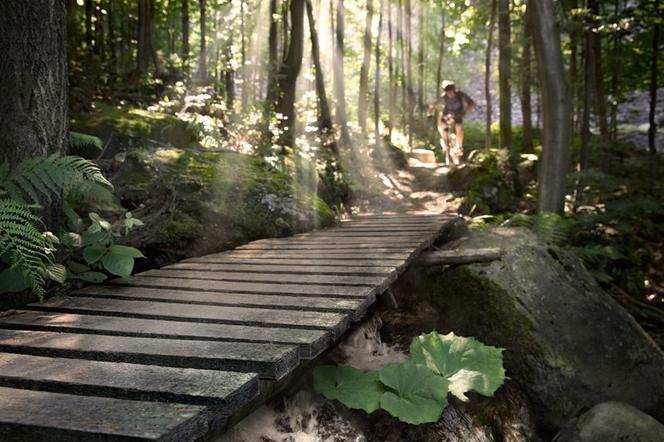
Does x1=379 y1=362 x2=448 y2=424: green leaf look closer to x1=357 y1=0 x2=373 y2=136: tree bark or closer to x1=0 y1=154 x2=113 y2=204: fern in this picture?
x1=0 y1=154 x2=113 y2=204: fern

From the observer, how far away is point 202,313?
2.95 metres

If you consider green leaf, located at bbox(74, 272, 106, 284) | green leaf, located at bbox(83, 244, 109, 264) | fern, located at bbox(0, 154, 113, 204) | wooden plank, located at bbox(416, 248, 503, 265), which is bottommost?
wooden plank, located at bbox(416, 248, 503, 265)

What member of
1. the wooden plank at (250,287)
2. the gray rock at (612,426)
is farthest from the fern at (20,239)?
the gray rock at (612,426)

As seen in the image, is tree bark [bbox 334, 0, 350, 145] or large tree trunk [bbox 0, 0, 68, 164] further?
tree bark [bbox 334, 0, 350, 145]

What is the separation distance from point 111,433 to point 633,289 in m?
8.52

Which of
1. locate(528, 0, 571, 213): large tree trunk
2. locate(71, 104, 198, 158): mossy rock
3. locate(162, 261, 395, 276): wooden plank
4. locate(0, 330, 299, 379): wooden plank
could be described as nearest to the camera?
locate(0, 330, 299, 379): wooden plank

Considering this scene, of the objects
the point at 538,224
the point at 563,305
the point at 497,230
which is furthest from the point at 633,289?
the point at 563,305

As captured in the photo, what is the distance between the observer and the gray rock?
4148 mm

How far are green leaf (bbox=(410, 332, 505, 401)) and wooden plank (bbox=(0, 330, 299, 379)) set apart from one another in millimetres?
1751

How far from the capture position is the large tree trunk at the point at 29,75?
3.21 metres

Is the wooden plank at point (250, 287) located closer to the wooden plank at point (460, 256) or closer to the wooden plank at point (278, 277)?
the wooden plank at point (278, 277)

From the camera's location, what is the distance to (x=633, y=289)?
815 cm

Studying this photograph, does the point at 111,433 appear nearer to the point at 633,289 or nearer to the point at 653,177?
the point at 633,289

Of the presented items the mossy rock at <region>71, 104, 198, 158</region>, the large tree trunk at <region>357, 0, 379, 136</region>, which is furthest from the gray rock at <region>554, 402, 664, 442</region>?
the large tree trunk at <region>357, 0, 379, 136</region>
